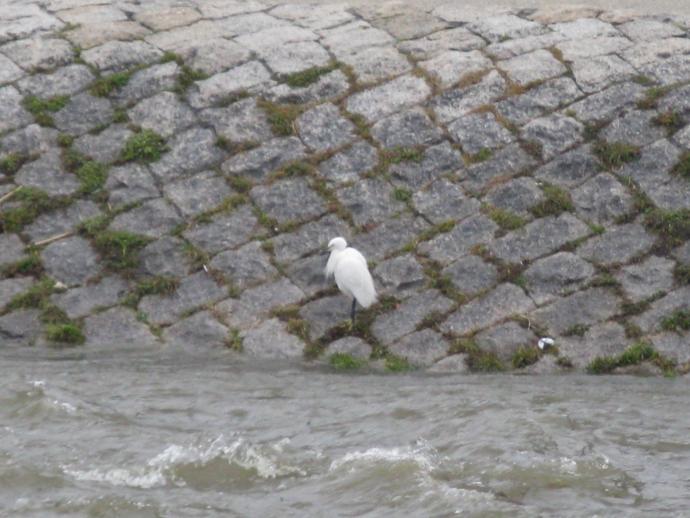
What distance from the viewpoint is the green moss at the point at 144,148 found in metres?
9.90

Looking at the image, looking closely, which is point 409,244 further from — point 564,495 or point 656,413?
point 564,495

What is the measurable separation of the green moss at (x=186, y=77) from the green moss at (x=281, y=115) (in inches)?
20.4

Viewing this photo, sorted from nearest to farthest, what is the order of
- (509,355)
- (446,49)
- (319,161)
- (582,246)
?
(509,355) < (582,246) < (319,161) < (446,49)

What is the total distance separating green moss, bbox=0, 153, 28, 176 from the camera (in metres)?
9.80

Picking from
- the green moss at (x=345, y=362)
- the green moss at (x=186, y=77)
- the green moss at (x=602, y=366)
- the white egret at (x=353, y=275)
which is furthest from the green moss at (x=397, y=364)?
the green moss at (x=186, y=77)

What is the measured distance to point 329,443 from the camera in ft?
22.9

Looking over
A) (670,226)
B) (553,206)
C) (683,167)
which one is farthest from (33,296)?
(683,167)

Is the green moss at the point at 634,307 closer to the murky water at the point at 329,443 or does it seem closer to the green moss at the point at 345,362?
the murky water at the point at 329,443

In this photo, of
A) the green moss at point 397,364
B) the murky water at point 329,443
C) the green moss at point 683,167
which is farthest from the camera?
the green moss at point 683,167

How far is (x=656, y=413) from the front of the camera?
7441 millimetres

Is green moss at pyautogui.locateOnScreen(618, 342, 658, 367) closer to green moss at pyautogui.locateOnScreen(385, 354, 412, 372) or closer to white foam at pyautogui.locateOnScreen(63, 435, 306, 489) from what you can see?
green moss at pyautogui.locateOnScreen(385, 354, 412, 372)

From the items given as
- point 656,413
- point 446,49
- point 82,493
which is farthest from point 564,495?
point 446,49

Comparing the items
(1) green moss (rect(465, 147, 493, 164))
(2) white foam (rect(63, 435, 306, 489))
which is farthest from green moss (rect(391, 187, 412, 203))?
(2) white foam (rect(63, 435, 306, 489))

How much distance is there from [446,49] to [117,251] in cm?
280
